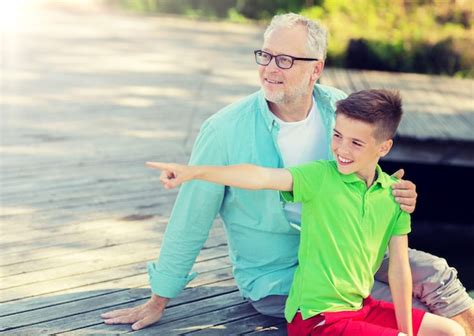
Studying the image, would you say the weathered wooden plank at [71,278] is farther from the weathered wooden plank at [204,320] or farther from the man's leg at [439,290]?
the man's leg at [439,290]

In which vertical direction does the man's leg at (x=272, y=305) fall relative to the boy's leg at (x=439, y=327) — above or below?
below

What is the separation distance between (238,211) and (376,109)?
28.7 inches

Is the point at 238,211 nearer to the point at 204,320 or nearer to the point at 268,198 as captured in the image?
the point at 268,198

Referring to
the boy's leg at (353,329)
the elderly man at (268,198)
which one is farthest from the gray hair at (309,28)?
the boy's leg at (353,329)

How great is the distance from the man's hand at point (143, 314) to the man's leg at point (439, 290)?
94 cm

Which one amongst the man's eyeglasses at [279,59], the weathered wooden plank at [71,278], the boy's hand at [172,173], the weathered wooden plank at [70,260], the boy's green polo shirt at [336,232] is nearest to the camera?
the boy's hand at [172,173]

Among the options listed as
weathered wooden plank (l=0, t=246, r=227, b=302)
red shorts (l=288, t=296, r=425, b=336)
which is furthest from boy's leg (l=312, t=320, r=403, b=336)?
weathered wooden plank (l=0, t=246, r=227, b=302)

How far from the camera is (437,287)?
3270 millimetres

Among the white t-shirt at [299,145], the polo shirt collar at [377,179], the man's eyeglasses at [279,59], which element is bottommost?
the white t-shirt at [299,145]

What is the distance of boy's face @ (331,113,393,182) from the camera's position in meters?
2.86

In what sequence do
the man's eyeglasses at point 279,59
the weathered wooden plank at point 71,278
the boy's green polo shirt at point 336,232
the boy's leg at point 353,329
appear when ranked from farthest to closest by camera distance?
the weathered wooden plank at point 71,278
the man's eyeglasses at point 279,59
the boy's green polo shirt at point 336,232
the boy's leg at point 353,329

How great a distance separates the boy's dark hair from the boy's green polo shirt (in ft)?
0.61

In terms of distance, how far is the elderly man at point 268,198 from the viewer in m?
3.15

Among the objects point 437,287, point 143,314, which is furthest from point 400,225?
point 143,314
